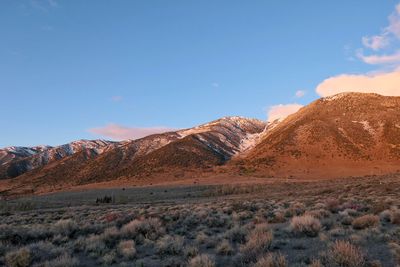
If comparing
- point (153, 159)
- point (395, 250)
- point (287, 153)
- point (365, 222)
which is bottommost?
point (395, 250)

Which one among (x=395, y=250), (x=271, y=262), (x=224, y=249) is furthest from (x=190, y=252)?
(x=395, y=250)

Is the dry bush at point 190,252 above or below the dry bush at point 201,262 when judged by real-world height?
below

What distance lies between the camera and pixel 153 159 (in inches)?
5010

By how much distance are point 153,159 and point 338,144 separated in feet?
176

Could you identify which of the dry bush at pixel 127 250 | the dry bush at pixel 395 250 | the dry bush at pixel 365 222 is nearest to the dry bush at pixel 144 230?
the dry bush at pixel 127 250

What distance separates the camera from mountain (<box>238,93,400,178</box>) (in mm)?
93250

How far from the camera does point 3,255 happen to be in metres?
12.3

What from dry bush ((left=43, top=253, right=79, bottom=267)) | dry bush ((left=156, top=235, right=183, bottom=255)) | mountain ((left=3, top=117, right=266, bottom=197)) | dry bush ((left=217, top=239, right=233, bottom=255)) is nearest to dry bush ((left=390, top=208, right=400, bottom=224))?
dry bush ((left=217, top=239, right=233, bottom=255))

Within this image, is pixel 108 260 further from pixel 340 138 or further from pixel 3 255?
pixel 340 138

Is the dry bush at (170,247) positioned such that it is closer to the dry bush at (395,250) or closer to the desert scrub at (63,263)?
the desert scrub at (63,263)

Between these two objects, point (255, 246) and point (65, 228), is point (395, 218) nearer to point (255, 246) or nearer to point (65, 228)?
point (255, 246)

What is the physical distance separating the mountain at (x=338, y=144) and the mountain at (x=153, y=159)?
14936 millimetres

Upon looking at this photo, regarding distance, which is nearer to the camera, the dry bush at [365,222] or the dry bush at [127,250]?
the dry bush at [127,250]

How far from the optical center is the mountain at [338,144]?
9325cm
